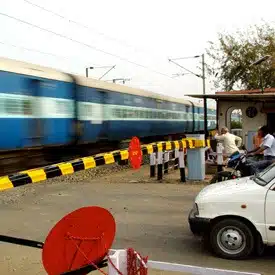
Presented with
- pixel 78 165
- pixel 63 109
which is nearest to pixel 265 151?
pixel 78 165

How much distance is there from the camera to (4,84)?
1172 cm

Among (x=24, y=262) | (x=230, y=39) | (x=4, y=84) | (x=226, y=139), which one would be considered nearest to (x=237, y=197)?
(x=24, y=262)

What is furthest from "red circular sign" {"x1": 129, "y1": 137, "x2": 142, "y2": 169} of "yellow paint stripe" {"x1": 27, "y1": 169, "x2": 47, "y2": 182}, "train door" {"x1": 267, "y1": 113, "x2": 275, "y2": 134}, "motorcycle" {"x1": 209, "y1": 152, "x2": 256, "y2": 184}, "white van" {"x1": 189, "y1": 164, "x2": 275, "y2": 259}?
"train door" {"x1": 267, "y1": 113, "x2": 275, "y2": 134}

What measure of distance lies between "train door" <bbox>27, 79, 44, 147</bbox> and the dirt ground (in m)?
1.28

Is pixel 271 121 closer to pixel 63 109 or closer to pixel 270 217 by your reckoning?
pixel 63 109

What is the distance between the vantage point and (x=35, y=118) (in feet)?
42.5

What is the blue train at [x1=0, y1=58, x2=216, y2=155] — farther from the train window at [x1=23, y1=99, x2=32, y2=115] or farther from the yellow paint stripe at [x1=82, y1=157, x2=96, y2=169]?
the yellow paint stripe at [x1=82, y1=157, x2=96, y2=169]

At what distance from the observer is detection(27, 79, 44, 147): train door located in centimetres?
1283

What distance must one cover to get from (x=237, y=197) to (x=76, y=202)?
4627 mm

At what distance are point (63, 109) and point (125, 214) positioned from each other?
23.2ft

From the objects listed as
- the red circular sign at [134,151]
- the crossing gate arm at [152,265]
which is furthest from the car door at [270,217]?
the red circular sign at [134,151]

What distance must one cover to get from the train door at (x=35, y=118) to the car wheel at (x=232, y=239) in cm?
821

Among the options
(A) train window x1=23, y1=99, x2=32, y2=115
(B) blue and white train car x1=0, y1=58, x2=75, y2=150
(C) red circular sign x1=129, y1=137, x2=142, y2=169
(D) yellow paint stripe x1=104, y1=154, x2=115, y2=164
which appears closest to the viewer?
(D) yellow paint stripe x1=104, y1=154, x2=115, y2=164

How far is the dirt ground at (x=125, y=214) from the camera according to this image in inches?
216
